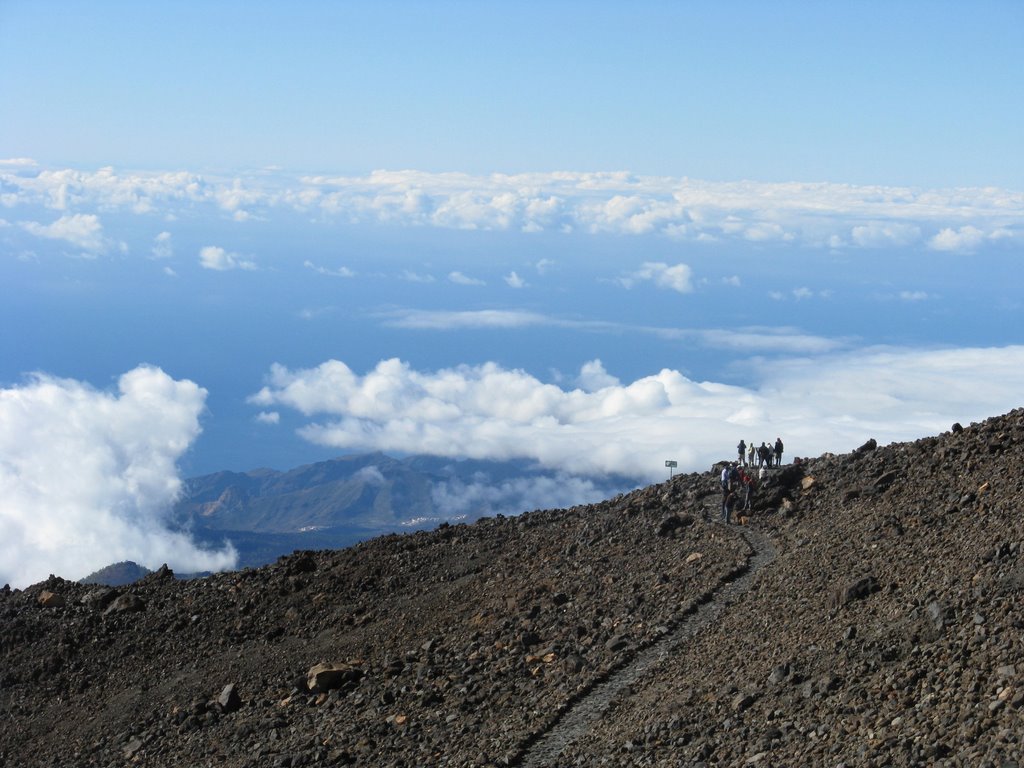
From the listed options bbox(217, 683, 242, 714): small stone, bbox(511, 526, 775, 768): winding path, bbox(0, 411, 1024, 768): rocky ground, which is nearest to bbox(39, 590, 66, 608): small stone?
bbox(0, 411, 1024, 768): rocky ground

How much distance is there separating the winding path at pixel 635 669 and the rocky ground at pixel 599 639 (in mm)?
79

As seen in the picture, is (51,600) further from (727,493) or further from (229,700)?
(727,493)

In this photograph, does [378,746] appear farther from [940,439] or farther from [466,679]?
[940,439]

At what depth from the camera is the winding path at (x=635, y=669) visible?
56.2 ft

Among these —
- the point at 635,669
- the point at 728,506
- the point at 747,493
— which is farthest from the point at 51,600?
the point at 747,493

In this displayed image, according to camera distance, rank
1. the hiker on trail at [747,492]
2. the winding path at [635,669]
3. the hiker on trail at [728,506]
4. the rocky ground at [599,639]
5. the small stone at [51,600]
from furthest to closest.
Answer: the hiker on trail at [747,492] < the small stone at [51,600] < the hiker on trail at [728,506] < the winding path at [635,669] < the rocky ground at [599,639]

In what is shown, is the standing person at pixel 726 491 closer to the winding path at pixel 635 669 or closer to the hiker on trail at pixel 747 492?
the hiker on trail at pixel 747 492

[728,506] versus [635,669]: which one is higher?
[728,506]

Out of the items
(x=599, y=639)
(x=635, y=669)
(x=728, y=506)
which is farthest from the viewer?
(x=728, y=506)

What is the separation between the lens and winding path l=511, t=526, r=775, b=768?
17125mm

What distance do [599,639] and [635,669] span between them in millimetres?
1650

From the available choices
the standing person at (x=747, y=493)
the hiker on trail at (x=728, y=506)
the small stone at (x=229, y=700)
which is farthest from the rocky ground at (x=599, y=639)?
the hiker on trail at (x=728, y=506)

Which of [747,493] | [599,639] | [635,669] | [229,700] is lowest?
[635,669]

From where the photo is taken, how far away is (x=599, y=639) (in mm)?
21047
